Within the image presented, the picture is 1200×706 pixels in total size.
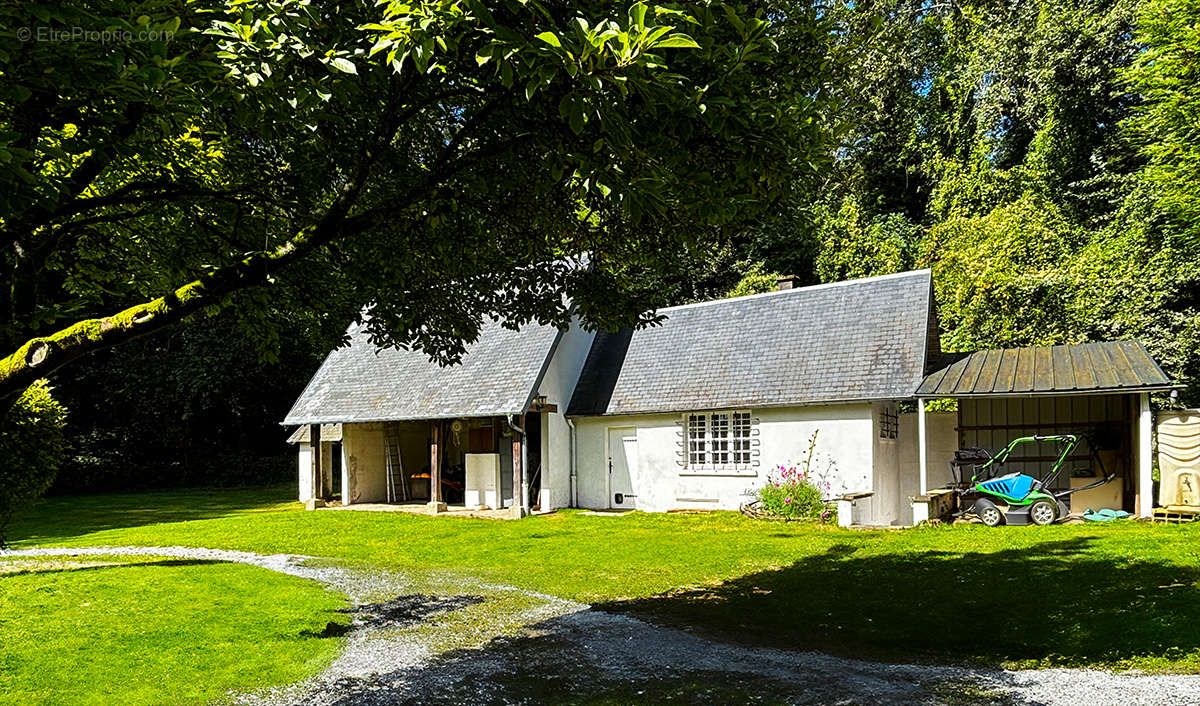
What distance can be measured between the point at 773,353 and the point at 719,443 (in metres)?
2.55

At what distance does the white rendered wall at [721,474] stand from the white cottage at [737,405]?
37 mm

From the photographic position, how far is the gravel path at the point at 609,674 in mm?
6449

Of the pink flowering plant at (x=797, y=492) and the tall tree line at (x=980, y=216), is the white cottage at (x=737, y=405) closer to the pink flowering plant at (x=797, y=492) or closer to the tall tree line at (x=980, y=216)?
the pink flowering plant at (x=797, y=492)

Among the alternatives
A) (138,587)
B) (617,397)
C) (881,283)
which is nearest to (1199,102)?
(881,283)

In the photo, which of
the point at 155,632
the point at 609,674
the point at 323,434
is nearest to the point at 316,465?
the point at 323,434

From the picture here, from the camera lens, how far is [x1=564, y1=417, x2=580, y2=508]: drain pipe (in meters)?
22.1

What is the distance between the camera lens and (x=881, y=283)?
65.8 ft

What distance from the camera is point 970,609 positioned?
30.2 feet

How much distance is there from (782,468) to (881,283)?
17.0 feet

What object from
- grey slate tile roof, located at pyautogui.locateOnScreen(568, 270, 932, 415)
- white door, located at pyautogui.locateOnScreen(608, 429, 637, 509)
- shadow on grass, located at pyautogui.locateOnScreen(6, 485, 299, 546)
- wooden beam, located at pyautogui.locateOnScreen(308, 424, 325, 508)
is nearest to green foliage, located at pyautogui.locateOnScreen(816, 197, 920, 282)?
grey slate tile roof, located at pyautogui.locateOnScreen(568, 270, 932, 415)

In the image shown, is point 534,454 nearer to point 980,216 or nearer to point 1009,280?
point 1009,280

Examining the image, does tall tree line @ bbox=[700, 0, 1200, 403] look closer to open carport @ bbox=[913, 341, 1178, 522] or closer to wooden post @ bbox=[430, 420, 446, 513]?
open carport @ bbox=[913, 341, 1178, 522]

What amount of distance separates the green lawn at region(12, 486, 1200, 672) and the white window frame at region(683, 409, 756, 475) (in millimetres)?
1448

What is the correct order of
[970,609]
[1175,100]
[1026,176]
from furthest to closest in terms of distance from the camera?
[1026,176], [1175,100], [970,609]
